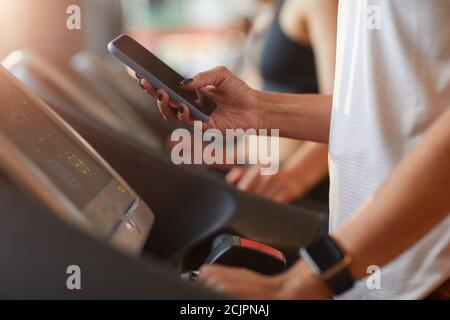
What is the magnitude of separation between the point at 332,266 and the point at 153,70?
18.5 inches

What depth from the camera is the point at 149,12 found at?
9039 millimetres

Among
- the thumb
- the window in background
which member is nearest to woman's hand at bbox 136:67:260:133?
the thumb

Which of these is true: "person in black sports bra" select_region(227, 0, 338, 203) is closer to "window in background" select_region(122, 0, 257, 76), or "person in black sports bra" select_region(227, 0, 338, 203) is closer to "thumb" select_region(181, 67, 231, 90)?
"thumb" select_region(181, 67, 231, 90)

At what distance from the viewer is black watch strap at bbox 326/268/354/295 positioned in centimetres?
81

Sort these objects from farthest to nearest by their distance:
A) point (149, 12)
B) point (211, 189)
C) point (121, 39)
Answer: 1. point (149, 12)
2. point (211, 189)
3. point (121, 39)

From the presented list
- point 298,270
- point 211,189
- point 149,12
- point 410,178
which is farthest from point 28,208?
point 149,12

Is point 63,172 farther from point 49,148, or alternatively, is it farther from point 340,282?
point 340,282

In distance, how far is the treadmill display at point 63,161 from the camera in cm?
88

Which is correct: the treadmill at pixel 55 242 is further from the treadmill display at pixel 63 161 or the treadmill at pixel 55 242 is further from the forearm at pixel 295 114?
the forearm at pixel 295 114

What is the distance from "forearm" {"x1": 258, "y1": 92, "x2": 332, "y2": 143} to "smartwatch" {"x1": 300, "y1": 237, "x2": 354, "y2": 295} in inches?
19.2

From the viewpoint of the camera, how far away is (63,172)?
36.4 inches

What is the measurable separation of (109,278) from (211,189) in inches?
30.4

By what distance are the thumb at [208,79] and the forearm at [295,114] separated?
0.09 meters
